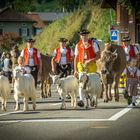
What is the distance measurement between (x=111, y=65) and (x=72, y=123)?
23.3ft

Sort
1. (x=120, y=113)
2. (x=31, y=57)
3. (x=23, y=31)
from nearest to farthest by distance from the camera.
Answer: (x=120, y=113)
(x=31, y=57)
(x=23, y=31)

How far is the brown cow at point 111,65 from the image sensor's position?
70.9 feet

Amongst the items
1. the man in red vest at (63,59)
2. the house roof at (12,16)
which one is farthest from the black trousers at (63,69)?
the house roof at (12,16)

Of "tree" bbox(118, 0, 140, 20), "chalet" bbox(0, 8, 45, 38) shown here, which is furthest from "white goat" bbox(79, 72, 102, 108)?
"chalet" bbox(0, 8, 45, 38)

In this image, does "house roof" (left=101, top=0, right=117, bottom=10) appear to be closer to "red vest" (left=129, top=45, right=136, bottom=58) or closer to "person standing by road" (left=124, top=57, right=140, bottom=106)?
"red vest" (left=129, top=45, right=136, bottom=58)

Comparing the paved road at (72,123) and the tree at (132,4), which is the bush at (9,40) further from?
the paved road at (72,123)

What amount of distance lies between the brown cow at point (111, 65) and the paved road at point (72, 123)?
1929 millimetres

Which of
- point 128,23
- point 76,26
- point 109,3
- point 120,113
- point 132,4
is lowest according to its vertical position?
point 120,113

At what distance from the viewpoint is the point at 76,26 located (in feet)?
206

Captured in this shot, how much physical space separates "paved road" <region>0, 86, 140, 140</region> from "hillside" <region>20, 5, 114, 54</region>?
32596 mm

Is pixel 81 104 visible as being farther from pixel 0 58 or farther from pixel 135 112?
pixel 0 58

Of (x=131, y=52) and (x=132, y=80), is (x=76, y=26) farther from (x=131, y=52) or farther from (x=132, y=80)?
(x=132, y=80)

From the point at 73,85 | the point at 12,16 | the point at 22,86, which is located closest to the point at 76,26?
the point at 73,85

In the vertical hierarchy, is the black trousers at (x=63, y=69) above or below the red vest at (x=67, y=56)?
below
